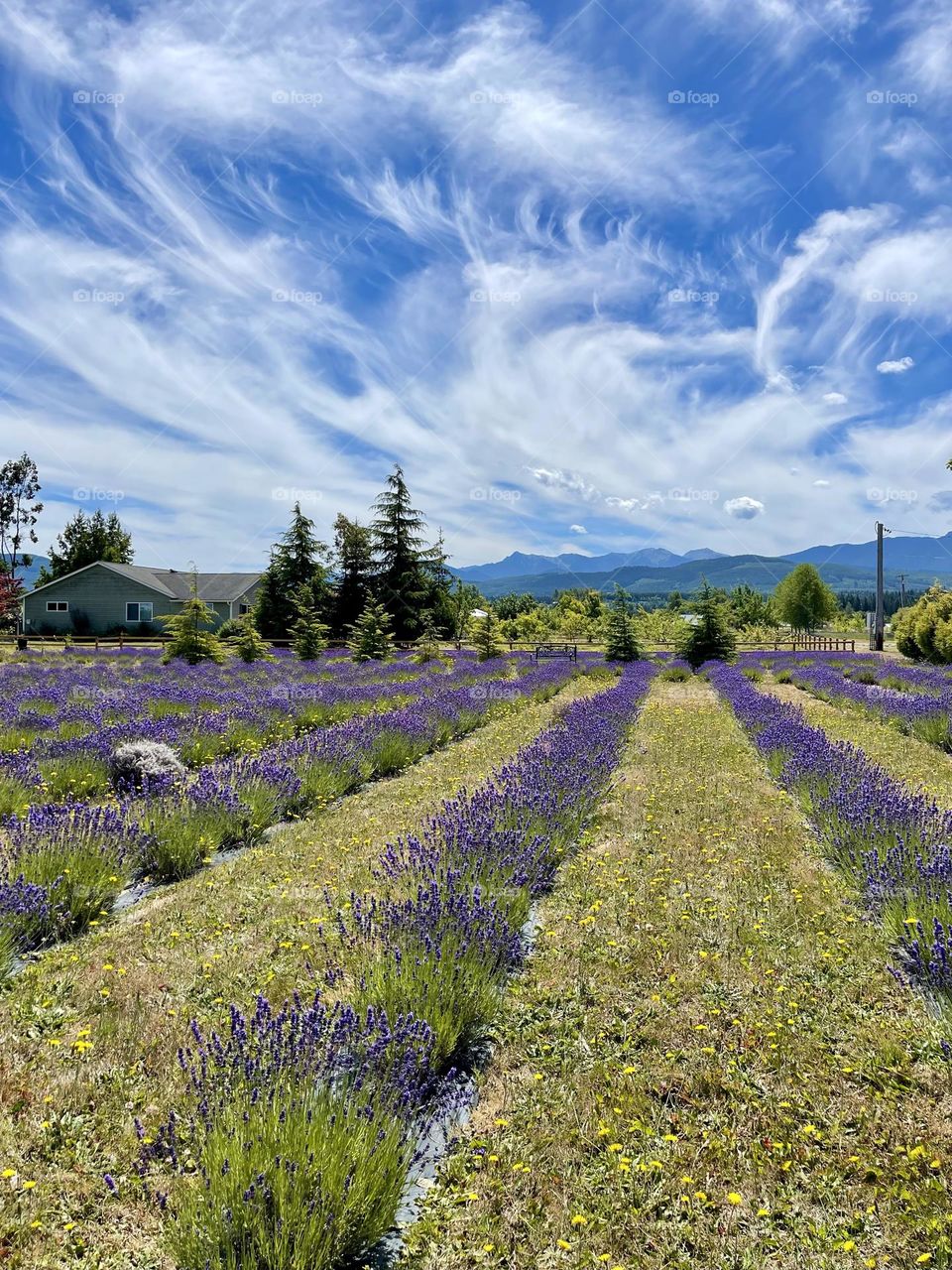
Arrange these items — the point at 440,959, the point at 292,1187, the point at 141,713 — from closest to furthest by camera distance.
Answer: the point at 292,1187 < the point at 440,959 < the point at 141,713

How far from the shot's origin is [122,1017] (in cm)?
330

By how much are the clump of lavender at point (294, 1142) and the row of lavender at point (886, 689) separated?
462 inches

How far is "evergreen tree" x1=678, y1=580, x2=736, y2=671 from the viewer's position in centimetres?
2719

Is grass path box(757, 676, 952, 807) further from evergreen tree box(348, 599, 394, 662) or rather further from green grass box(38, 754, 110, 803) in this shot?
evergreen tree box(348, 599, 394, 662)

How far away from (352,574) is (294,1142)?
41784mm

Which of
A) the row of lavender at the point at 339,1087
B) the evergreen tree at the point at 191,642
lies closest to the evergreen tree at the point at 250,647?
the evergreen tree at the point at 191,642

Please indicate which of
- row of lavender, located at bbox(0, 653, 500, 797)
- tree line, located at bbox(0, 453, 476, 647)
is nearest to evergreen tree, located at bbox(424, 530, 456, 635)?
tree line, located at bbox(0, 453, 476, 647)

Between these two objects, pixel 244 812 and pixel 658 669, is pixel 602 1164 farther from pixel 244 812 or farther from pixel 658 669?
pixel 658 669

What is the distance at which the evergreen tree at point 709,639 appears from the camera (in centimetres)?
2719

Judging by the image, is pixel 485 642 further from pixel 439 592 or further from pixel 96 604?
pixel 96 604

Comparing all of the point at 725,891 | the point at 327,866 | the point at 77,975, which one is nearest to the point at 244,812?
the point at 327,866

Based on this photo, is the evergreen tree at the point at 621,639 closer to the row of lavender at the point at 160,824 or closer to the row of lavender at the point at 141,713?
the row of lavender at the point at 141,713

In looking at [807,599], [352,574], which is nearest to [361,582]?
[352,574]

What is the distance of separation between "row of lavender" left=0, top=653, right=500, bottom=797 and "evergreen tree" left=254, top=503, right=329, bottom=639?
24.0m
